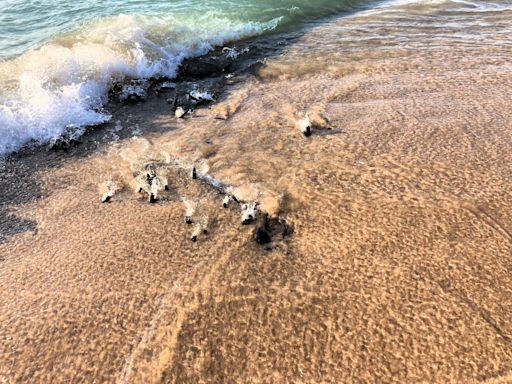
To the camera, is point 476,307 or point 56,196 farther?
point 56,196

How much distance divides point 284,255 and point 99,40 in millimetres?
5371

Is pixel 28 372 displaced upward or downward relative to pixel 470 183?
downward

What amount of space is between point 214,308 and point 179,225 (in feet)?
2.42

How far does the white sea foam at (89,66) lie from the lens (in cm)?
401

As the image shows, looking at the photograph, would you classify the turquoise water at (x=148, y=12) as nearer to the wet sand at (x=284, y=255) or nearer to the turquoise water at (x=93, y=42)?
the turquoise water at (x=93, y=42)

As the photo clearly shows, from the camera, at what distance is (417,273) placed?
2.09 m

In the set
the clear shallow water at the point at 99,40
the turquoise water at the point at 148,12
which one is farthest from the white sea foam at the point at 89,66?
the turquoise water at the point at 148,12

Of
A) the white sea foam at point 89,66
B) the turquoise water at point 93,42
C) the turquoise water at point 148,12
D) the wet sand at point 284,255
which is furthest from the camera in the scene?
the turquoise water at point 148,12

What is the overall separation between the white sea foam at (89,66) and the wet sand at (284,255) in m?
0.51

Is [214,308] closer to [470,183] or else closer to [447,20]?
[470,183]

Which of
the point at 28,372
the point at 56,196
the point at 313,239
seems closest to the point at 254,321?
the point at 313,239

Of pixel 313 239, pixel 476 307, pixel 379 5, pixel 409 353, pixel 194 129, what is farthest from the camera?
pixel 379 5

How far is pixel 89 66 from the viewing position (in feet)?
16.9

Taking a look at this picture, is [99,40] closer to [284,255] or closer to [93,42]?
[93,42]
